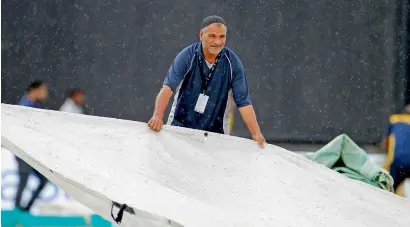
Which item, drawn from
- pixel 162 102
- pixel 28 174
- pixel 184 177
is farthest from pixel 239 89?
pixel 28 174

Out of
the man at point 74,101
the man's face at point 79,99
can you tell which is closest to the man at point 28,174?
the man at point 74,101

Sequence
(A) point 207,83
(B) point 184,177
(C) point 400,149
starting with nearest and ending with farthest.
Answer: (B) point 184,177
(A) point 207,83
(C) point 400,149

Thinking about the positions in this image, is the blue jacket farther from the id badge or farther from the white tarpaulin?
the white tarpaulin

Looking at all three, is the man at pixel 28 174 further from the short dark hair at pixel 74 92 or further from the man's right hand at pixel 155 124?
the man's right hand at pixel 155 124

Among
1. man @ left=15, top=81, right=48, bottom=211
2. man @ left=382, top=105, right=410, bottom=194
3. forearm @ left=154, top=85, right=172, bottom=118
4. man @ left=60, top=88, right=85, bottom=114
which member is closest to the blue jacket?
forearm @ left=154, top=85, right=172, bottom=118

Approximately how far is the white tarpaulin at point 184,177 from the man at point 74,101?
4.77 meters

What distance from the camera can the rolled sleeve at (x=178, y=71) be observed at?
4777mm

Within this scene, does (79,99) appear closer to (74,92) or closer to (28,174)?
(74,92)

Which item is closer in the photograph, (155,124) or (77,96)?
(155,124)

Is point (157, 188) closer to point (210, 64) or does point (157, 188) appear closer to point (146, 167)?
point (146, 167)

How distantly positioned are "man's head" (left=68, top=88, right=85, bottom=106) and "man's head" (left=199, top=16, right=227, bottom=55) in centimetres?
463

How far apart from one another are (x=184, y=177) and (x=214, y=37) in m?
1.10

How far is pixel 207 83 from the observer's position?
4.91 m

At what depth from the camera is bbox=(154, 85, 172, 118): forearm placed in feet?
14.6
